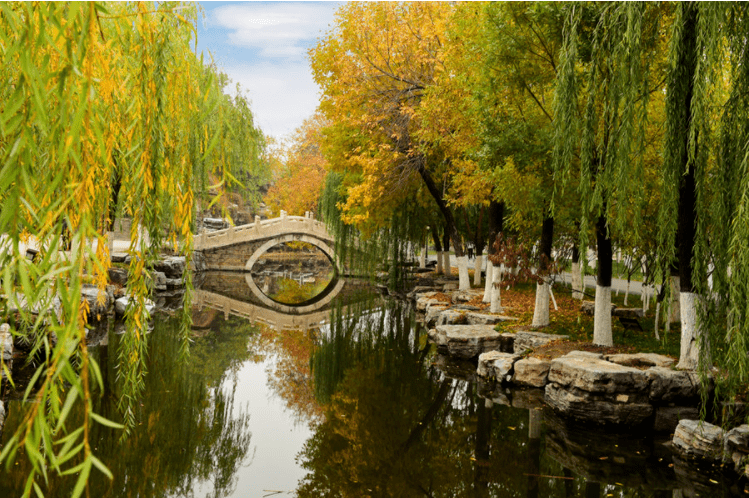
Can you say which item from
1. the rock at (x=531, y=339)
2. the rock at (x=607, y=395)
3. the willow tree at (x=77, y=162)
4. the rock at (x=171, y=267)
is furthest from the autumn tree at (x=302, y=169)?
the willow tree at (x=77, y=162)

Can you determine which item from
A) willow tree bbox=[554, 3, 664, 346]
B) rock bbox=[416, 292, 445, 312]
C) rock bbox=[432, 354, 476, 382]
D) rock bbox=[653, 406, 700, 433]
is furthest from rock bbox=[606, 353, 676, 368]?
rock bbox=[416, 292, 445, 312]

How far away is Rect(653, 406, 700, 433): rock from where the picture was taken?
6.52 meters

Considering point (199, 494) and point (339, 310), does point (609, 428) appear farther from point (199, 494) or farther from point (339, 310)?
point (339, 310)

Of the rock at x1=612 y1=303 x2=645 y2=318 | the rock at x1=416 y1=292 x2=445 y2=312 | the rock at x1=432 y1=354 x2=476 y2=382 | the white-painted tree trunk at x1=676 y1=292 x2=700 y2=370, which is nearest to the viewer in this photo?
the white-painted tree trunk at x1=676 y1=292 x2=700 y2=370

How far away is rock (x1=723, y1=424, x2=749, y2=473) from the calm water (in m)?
0.20

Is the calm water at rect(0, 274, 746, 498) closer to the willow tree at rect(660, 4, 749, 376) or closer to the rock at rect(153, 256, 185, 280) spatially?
the willow tree at rect(660, 4, 749, 376)

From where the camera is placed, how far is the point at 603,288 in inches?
Result: 325

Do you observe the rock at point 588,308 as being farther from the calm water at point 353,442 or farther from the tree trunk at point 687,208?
the tree trunk at point 687,208

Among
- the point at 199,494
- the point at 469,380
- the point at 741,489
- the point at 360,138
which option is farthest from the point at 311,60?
the point at 741,489

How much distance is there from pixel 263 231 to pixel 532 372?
68.1 ft

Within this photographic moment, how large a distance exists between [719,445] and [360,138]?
421 inches

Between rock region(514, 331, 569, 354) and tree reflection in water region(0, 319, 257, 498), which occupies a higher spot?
rock region(514, 331, 569, 354)

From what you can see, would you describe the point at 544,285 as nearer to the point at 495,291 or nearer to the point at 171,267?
the point at 495,291

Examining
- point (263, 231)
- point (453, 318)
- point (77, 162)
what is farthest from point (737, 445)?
point (263, 231)
